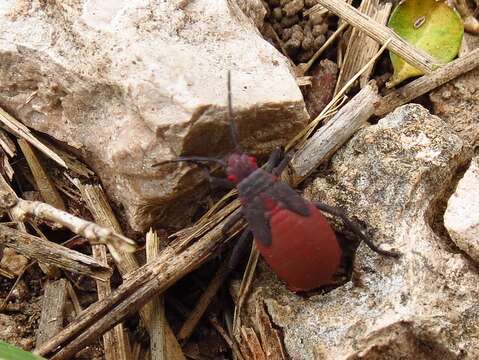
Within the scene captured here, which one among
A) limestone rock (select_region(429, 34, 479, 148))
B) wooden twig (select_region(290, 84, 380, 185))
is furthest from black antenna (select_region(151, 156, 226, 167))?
limestone rock (select_region(429, 34, 479, 148))

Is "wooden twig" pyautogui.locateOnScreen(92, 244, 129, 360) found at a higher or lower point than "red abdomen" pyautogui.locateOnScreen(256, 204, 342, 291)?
lower

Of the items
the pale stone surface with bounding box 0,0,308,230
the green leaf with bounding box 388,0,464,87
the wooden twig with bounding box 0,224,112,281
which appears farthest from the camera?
the green leaf with bounding box 388,0,464,87

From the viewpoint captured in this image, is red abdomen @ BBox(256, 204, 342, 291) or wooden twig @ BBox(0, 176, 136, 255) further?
red abdomen @ BBox(256, 204, 342, 291)

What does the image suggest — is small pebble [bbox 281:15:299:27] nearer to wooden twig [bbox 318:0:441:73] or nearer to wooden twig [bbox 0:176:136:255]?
wooden twig [bbox 318:0:441:73]

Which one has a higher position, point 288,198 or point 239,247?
point 288,198

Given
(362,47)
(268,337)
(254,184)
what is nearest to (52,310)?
(268,337)

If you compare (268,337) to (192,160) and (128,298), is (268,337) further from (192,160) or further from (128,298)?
(192,160)

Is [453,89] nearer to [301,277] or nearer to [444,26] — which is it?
[444,26]
